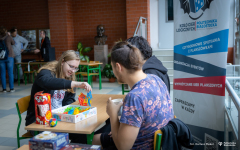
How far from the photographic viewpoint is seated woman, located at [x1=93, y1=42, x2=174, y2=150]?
1.27 meters

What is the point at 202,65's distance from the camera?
7.84ft

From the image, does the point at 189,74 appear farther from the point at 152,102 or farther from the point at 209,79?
the point at 152,102

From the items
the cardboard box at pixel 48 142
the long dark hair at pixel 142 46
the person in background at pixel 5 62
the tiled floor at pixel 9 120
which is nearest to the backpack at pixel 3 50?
the person in background at pixel 5 62

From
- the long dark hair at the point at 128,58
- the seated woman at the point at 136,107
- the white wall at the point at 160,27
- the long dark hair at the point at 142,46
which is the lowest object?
the seated woman at the point at 136,107

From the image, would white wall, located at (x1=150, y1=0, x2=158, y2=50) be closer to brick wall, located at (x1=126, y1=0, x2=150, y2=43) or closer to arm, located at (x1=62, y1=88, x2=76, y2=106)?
brick wall, located at (x1=126, y1=0, x2=150, y2=43)

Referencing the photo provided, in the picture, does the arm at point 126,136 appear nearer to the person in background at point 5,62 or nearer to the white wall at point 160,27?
the person in background at point 5,62

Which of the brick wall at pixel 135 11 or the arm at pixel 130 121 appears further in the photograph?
the brick wall at pixel 135 11

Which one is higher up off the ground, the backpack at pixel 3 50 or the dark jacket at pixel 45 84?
the backpack at pixel 3 50

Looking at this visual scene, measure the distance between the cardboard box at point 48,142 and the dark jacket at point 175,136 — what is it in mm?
571

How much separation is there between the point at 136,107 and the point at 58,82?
1060 mm

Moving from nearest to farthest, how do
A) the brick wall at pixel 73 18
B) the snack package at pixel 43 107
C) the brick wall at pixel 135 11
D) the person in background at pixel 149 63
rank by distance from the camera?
the snack package at pixel 43 107 < the person in background at pixel 149 63 < the brick wall at pixel 135 11 < the brick wall at pixel 73 18

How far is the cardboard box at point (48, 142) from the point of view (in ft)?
4.11

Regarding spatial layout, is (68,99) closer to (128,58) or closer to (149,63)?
(149,63)

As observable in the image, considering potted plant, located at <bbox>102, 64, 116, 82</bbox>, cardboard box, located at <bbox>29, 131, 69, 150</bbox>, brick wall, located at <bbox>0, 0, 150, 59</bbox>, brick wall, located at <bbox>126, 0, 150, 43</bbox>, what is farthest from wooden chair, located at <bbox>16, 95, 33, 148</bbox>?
brick wall, located at <bbox>0, 0, 150, 59</bbox>
